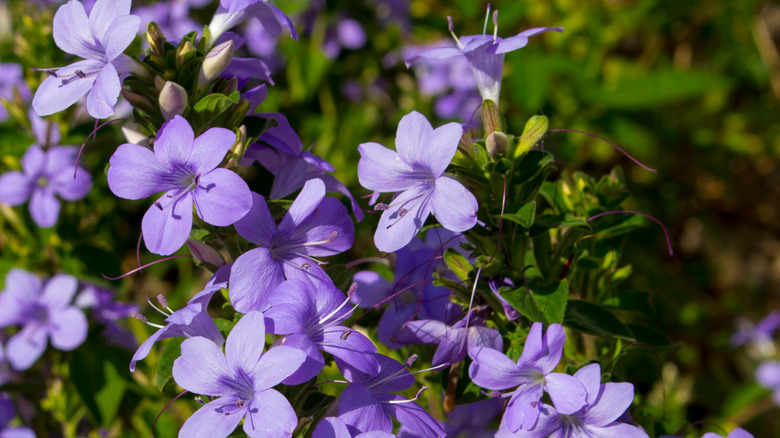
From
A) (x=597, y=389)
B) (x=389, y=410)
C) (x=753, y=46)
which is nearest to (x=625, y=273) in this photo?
(x=597, y=389)

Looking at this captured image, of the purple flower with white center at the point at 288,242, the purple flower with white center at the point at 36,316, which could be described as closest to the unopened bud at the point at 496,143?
the purple flower with white center at the point at 288,242

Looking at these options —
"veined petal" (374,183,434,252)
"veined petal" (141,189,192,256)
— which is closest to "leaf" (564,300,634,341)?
"veined petal" (374,183,434,252)

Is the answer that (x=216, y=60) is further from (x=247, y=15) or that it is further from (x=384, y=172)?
(x=384, y=172)

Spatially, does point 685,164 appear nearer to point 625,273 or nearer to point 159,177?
point 625,273

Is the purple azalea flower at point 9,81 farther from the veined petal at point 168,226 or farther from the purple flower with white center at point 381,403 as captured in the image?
the purple flower with white center at point 381,403

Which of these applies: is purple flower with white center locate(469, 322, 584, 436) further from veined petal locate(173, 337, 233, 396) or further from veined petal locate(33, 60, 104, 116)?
veined petal locate(33, 60, 104, 116)
